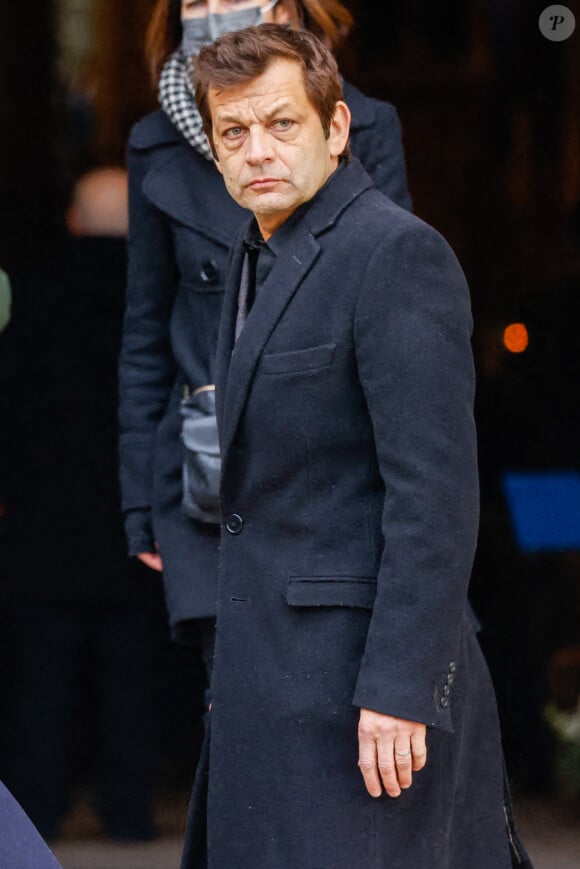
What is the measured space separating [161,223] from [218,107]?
91cm

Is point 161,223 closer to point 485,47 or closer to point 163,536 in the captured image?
point 163,536

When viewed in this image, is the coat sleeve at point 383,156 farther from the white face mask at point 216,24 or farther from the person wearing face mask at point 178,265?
the white face mask at point 216,24

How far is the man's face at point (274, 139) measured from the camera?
8.77 ft

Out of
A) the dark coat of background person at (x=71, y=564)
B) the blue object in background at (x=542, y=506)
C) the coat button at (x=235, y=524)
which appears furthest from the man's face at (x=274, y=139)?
the blue object in background at (x=542, y=506)

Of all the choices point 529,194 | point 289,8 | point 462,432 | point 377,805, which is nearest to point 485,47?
point 529,194

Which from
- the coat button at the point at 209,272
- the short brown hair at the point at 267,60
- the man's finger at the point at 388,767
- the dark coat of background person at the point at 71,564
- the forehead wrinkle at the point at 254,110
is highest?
the short brown hair at the point at 267,60

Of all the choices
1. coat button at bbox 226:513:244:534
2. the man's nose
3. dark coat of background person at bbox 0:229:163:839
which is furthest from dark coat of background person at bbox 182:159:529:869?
dark coat of background person at bbox 0:229:163:839

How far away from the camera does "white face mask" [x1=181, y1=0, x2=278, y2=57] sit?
135 inches

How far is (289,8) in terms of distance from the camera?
3.52 meters

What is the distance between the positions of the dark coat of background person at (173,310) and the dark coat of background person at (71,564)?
1.57ft

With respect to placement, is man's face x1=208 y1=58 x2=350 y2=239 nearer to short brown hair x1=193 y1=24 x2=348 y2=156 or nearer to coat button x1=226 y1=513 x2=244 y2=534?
short brown hair x1=193 y1=24 x2=348 y2=156

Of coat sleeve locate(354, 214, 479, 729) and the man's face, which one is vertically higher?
the man's face

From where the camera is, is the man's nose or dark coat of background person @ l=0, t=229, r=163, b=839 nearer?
the man's nose

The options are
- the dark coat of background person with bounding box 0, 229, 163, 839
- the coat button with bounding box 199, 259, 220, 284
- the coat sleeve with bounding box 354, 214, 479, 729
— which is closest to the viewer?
Answer: the coat sleeve with bounding box 354, 214, 479, 729
